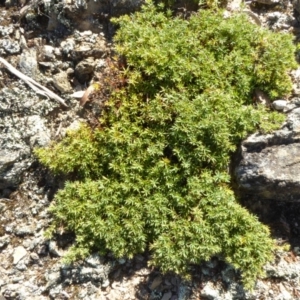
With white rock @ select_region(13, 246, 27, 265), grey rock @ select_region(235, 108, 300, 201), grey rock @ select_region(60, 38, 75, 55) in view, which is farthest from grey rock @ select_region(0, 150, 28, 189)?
grey rock @ select_region(235, 108, 300, 201)

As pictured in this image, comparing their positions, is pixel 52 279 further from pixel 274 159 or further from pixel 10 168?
pixel 274 159

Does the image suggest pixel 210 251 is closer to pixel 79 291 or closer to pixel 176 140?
pixel 176 140

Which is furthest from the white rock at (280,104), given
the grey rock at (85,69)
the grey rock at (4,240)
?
the grey rock at (4,240)

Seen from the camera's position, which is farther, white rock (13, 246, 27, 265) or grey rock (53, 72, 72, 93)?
grey rock (53, 72, 72, 93)

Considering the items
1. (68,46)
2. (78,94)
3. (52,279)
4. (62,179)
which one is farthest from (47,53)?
(52,279)

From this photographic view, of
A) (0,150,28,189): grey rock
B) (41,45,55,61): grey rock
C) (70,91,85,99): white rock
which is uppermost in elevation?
(41,45,55,61): grey rock

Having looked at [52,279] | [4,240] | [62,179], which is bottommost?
[52,279]

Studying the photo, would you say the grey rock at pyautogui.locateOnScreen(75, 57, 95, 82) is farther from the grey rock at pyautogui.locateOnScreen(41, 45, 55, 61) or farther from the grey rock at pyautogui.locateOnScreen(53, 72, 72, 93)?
the grey rock at pyautogui.locateOnScreen(41, 45, 55, 61)
